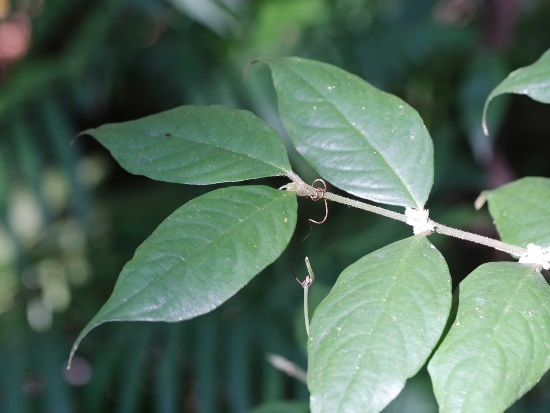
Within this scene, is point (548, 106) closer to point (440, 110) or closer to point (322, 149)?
point (440, 110)

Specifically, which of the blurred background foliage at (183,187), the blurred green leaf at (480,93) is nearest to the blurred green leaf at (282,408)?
the blurred background foliage at (183,187)

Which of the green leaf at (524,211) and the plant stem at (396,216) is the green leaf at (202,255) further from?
the green leaf at (524,211)

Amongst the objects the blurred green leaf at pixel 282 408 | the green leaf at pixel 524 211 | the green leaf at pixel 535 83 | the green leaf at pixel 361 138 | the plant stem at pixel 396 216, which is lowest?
the blurred green leaf at pixel 282 408

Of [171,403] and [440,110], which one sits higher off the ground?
[440,110]

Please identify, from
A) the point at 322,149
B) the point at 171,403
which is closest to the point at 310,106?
the point at 322,149

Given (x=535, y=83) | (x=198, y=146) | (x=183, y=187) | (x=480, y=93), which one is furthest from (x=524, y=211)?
(x=183, y=187)

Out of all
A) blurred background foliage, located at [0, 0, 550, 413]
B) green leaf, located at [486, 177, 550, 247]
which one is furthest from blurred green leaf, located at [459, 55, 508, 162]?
green leaf, located at [486, 177, 550, 247]

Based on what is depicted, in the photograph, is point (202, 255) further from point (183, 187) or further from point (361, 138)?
point (183, 187)

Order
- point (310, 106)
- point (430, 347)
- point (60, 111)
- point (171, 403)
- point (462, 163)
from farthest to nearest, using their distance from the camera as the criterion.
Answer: point (462, 163) → point (60, 111) → point (171, 403) → point (310, 106) → point (430, 347)
